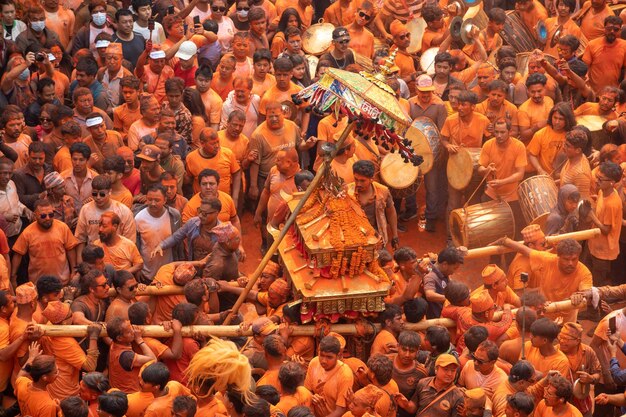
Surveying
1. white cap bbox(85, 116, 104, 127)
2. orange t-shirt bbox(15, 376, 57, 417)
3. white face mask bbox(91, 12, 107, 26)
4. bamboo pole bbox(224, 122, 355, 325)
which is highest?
bamboo pole bbox(224, 122, 355, 325)

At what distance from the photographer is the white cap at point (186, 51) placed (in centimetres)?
2378

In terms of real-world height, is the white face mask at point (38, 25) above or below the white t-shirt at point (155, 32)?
above

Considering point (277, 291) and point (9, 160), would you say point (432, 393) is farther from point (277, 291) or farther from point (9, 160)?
point (9, 160)

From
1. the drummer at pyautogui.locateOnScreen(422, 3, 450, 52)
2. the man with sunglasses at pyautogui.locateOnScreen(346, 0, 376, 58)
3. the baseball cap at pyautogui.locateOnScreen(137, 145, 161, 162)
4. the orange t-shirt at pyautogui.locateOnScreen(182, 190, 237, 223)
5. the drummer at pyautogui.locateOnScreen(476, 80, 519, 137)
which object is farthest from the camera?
the drummer at pyautogui.locateOnScreen(422, 3, 450, 52)

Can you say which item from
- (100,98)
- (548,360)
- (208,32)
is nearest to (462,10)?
(208,32)

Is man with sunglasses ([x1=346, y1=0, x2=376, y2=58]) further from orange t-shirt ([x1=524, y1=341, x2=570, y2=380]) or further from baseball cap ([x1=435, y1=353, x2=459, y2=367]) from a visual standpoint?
baseball cap ([x1=435, y1=353, x2=459, y2=367])

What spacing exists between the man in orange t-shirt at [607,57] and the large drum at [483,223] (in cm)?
383

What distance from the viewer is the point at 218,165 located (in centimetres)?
2134

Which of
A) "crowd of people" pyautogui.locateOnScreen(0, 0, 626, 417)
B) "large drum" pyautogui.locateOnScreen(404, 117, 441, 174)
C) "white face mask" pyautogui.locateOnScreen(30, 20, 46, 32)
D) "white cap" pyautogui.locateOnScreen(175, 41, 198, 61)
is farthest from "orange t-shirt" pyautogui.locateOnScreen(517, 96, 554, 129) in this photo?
"white face mask" pyautogui.locateOnScreen(30, 20, 46, 32)

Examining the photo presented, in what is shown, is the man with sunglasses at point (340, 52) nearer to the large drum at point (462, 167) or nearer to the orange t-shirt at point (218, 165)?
the large drum at point (462, 167)

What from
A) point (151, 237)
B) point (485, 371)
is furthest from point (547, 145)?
point (485, 371)

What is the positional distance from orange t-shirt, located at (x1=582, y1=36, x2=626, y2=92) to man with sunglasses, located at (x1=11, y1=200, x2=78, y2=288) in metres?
8.72

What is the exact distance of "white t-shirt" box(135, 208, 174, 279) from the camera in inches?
789

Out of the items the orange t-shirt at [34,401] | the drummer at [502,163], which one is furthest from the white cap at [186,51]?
the orange t-shirt at [34,401]
